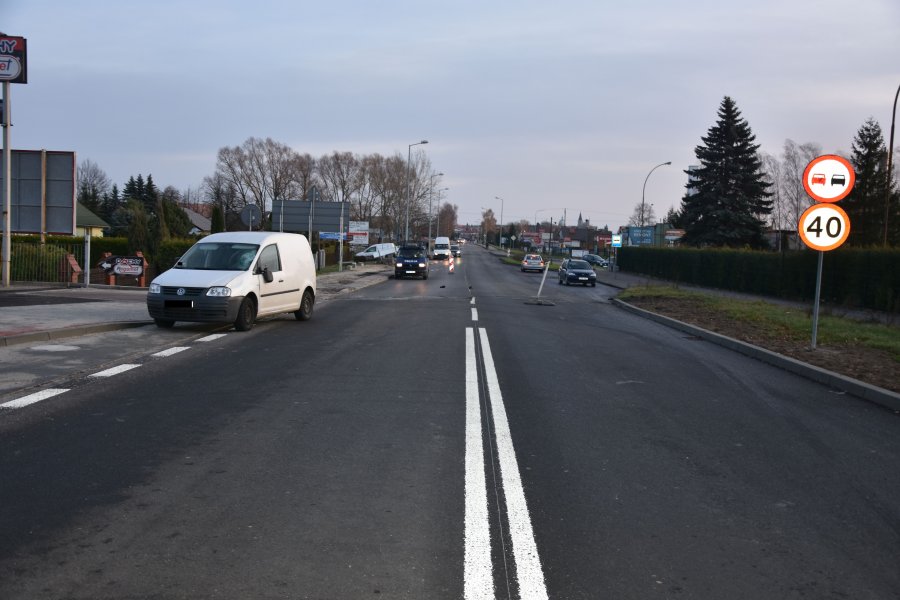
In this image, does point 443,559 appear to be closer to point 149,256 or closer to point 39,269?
point 39,269

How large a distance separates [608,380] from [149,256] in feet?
102

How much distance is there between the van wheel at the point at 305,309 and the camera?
16.7 m

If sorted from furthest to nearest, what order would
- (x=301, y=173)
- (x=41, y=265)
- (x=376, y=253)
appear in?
(x=301, y=173) → (x=376, y=253) → (x=41, y=265)

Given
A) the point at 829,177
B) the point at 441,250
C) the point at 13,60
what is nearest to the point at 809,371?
the point at 829,177

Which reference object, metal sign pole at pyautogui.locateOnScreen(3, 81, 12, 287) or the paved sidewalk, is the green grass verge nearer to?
the paved sidewalk

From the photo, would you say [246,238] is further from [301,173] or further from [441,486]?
[301,173]

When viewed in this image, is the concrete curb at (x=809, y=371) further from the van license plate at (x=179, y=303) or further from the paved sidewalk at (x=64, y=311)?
the paved sidewalk at (x=64, y=311)

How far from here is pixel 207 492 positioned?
200 inches

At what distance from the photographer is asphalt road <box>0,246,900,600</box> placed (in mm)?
3916

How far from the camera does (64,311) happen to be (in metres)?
15.3

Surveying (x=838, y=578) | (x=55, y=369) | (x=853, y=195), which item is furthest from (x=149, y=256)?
(x=853, y=195)

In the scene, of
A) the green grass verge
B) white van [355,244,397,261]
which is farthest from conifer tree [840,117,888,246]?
white van [355,244,397,261]

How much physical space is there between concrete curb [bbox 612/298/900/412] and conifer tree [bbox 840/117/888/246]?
125ft

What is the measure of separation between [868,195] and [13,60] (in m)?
49.9
